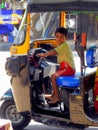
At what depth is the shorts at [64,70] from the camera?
21.6 ft

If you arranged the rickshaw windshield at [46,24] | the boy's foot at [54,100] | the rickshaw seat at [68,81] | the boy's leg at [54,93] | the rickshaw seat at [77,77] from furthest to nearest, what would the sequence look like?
the rickshaw windshield at [46,24], the boy's foot at [54,100], the boy's leg at [54,93], the rickshaw seat at [68,81], the rickshaw seat at [77,77]

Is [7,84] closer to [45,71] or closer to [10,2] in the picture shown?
[45,71]

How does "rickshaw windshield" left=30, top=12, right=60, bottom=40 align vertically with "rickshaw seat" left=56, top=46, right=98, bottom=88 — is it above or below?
above

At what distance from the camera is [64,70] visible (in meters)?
6.60

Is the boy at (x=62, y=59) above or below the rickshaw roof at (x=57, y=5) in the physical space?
below

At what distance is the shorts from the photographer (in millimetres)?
6582

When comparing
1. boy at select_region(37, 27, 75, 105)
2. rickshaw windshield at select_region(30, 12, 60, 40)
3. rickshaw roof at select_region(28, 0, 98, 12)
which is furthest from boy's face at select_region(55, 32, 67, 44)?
rickshaw windshield at select_region(30, 12, 60, 40)

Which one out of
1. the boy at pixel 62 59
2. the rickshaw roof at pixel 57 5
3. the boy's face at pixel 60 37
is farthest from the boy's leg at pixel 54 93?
the rickshaw roof at pixel 57 5

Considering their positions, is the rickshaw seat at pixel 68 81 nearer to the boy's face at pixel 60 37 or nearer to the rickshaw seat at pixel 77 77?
the rickshaw seat at pixel 77 77

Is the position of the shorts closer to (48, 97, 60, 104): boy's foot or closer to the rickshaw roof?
(48, 97, 60, 104): boy's foot

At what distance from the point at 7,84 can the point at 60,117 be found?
5041 mm

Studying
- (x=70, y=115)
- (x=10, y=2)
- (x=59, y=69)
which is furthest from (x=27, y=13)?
(x=10, y=2)

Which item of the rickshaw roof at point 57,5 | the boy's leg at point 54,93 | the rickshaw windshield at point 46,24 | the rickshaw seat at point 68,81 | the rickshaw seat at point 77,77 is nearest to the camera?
the rickshaw roof at point 57,5

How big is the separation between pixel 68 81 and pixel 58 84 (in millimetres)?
199
